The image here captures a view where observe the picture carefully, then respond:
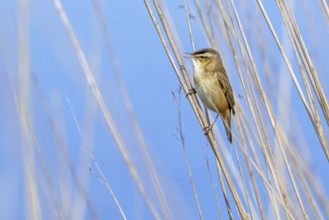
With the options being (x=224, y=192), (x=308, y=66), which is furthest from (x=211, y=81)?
(x=308, y=66)

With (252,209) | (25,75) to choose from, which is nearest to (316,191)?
(252,209)

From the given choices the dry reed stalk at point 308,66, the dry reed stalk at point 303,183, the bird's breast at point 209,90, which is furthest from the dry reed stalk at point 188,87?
the bird's breast at point 209,90

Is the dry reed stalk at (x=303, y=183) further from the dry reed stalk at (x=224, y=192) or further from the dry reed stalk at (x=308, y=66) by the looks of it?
the dry reed stalk at (x=224, y=192)

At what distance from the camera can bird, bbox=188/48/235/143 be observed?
2703 millimetres

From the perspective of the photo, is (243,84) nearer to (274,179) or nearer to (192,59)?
(274,179)

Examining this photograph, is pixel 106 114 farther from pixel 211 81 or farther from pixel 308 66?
pixel 211 81

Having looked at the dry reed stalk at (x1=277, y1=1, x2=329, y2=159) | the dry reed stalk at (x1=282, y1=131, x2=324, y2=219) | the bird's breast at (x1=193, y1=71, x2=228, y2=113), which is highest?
the bird's breast at (x1=193, y1=71, x2=228, y2=113)

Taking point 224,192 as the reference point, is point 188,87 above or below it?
above

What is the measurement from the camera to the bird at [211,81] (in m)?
2.70

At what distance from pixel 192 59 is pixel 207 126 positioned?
2.91ft

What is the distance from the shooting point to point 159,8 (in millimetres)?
1894

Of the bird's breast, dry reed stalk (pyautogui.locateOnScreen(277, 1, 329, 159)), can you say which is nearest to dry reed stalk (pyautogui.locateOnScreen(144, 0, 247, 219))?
dry reed stalk (pyautogui.locateOnScreen(277, 1, 329, 159))

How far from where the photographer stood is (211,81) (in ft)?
9.14

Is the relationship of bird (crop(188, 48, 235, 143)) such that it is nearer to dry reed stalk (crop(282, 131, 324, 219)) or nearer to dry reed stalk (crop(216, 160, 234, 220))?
dry reed stalk (crop(216, 160, 234, 220))
